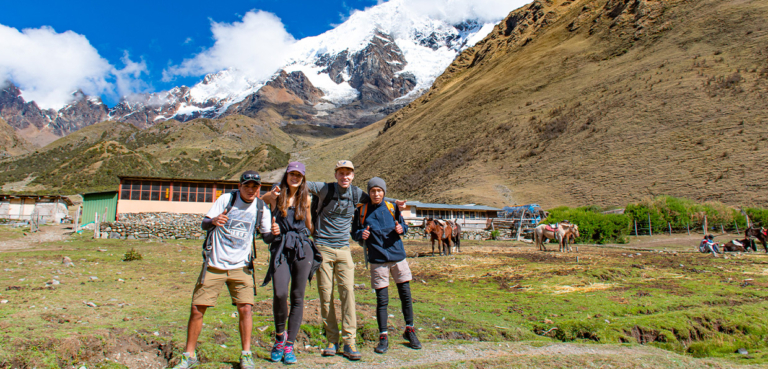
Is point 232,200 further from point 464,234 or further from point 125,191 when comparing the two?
point 125,191

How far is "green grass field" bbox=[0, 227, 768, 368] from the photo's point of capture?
12.5 ft

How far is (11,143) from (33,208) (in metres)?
165

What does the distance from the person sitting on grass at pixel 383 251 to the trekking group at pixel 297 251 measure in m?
0.01

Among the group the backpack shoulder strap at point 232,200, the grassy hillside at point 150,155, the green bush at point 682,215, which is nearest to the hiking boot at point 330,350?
the backpack shoulder strap at point 232,200

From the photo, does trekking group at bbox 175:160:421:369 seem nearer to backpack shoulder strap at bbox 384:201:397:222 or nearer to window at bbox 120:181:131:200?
backpack shoulder strap at bbox 384:201:397:222

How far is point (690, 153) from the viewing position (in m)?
36.8

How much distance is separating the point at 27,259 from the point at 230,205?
37.5 ft

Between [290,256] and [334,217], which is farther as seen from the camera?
[334,217]

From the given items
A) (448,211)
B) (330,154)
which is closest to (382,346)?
(448,211)

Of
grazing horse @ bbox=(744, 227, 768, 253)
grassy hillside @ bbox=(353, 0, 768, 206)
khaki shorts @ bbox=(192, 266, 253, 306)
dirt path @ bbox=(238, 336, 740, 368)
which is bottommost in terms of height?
dirt path @ bbox=(238, 336, 740, 368)

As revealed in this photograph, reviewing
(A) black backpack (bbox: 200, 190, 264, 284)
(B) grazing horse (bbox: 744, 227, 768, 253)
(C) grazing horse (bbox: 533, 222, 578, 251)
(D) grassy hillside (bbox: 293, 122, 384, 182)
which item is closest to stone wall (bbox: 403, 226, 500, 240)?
(C) grazing horse (bbox: 533, 222, 578, 251)

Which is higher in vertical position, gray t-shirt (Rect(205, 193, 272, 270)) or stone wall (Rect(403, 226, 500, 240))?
gray t-shirt (Rect(205, 193, 272, 270))

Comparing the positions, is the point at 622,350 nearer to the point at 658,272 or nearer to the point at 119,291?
the point at 658,272

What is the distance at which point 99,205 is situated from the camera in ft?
101
